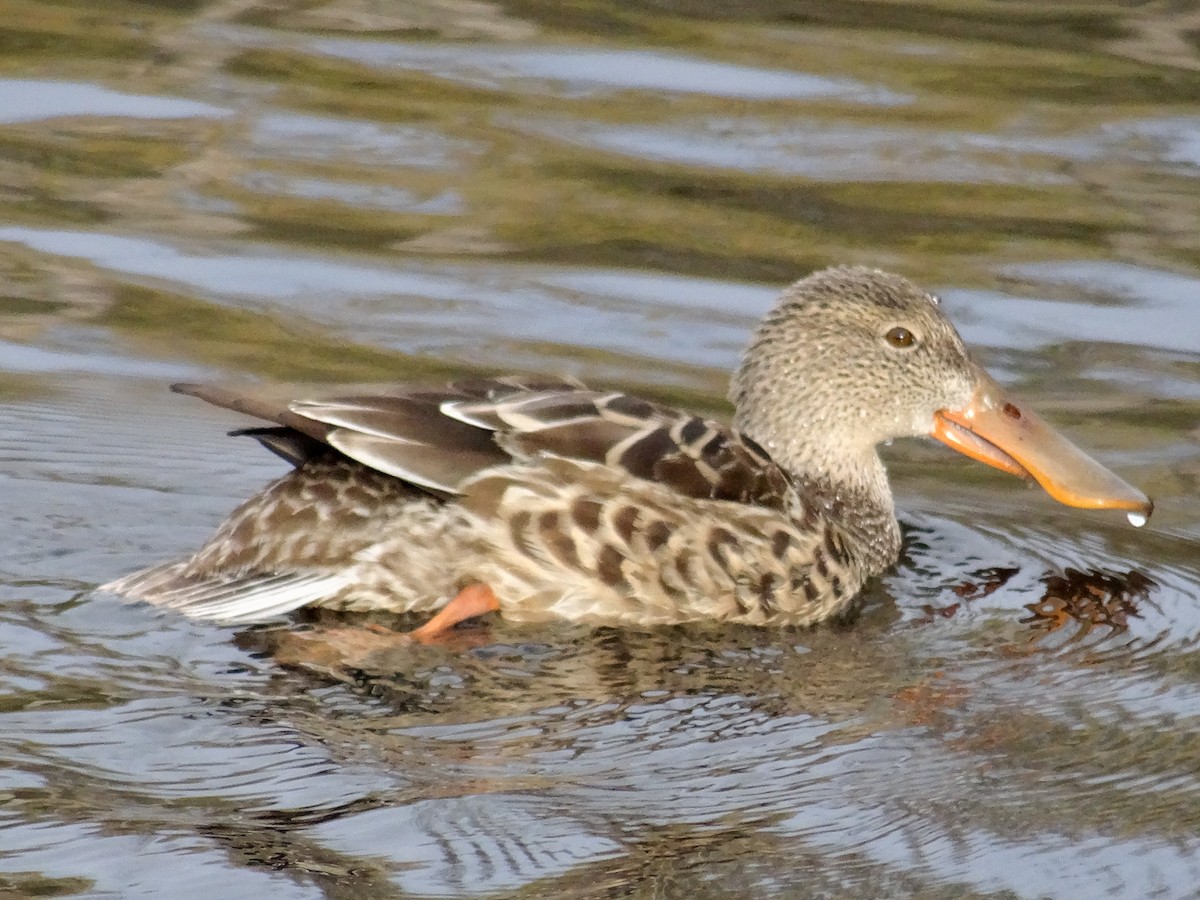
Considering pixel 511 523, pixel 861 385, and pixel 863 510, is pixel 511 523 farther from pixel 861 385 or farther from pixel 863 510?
pixel 861 385

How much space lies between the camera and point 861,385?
24.8ft

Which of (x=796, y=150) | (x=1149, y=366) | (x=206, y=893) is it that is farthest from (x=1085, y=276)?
(x=206, y=893)

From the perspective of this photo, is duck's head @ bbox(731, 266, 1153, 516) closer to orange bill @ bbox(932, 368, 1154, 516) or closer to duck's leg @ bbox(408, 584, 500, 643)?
orange bill @ bbox(932, 368, 1154, 516)

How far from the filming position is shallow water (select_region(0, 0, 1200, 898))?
5.05m

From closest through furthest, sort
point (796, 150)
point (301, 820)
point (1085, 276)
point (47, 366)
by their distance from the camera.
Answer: point (301, 820)
point (47, 366)
point (1085, 276)
point (796, 150)

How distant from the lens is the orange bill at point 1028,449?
7414 mm

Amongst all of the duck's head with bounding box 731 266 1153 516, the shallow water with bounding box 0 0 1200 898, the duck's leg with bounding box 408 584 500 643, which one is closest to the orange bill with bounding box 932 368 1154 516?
the duck's head with bounding box 731 266 1153 516

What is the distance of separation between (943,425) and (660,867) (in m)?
3.21

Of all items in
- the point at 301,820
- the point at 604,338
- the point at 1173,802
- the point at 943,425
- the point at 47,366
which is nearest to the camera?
the point at 301,820

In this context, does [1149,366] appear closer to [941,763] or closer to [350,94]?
[941,763]

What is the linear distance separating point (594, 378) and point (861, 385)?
1725mm

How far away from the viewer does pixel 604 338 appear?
370 inches

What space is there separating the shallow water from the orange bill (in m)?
0.25

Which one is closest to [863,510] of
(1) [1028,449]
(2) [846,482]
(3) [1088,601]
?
(2) [846,482]
